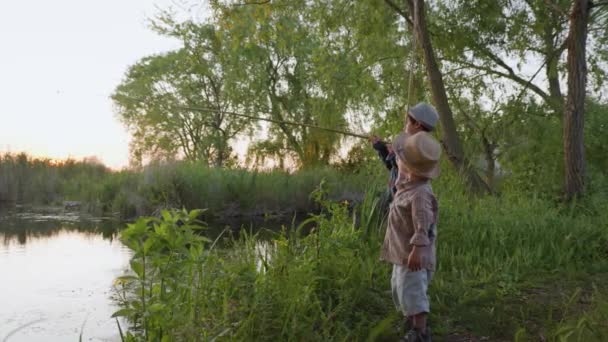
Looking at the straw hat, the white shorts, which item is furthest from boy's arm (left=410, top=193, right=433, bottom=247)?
the white shorts

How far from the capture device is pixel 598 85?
46.5ft

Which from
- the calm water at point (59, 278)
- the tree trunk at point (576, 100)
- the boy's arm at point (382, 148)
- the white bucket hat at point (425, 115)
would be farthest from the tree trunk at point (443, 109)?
the white bucket hat at point (425, 115)

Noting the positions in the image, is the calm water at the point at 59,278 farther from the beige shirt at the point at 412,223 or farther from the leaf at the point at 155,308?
the beige shirt at the point at 412,223

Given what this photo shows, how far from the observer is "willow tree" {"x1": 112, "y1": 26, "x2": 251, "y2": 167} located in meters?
30.8

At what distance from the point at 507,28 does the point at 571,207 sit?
19.4ft

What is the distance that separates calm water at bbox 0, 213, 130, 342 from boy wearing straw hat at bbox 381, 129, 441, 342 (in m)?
2.10

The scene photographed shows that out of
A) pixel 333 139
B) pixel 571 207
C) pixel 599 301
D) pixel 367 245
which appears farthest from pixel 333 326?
pixel 333 139

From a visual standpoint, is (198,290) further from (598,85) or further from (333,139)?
(333,139)

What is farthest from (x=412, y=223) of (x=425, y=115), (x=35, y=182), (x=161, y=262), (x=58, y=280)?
(x=35, y=182)

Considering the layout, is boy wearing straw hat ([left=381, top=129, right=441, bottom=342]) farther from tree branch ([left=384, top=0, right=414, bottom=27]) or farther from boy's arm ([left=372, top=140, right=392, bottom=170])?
tree branch ([left=384, top=0, right=414, bottom=27])

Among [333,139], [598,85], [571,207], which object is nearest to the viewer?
[571,207]

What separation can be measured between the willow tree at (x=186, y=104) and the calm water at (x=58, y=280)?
1861 centimetres

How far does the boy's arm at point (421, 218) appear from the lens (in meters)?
3.75

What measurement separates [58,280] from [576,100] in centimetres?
698
